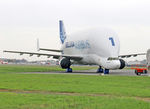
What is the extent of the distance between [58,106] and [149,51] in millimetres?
30779

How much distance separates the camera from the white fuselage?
167ft

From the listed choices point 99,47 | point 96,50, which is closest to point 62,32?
point 96,50

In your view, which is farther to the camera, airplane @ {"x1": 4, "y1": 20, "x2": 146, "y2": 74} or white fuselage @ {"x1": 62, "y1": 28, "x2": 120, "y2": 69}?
white fuselage @ {"x1": 62, "y1": 28, "x2": 120, "y2": 69}

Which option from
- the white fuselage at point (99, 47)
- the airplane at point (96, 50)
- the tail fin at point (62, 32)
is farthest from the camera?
the tail fin at point (62, 32)

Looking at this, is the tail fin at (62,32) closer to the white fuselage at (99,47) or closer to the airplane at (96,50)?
the airplane at (96,50)

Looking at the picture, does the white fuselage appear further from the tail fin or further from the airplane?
the tail fin

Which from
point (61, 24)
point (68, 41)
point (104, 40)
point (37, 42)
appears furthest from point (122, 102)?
point (61, 24)

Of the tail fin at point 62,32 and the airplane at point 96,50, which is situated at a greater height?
the tail fin at point 62,32

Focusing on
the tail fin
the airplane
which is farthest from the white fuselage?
the tail fin

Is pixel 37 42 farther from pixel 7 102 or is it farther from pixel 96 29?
pixel 7 102

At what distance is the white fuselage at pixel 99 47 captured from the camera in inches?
2007

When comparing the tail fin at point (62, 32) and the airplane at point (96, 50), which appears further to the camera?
the tail fin at point (62, 32)

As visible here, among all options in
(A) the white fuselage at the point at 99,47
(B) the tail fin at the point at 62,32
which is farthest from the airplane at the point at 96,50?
Answer: (B) the tail fin at the point at 62,32

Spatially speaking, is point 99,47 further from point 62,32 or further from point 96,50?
point 62,32
